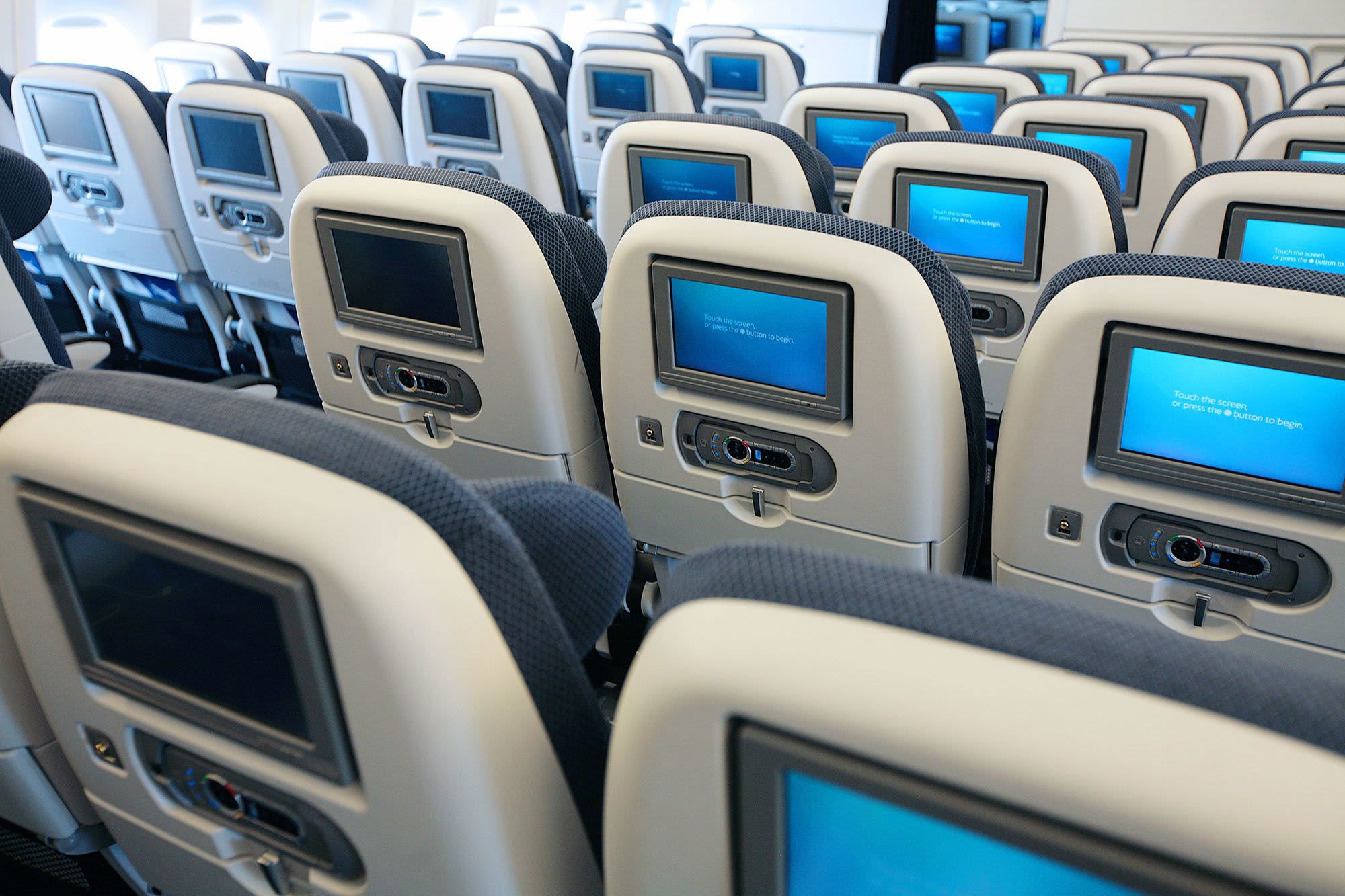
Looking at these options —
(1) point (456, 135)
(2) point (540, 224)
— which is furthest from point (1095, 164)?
(1) point (456, 135)

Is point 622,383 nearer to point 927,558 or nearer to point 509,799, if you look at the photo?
point 927,558

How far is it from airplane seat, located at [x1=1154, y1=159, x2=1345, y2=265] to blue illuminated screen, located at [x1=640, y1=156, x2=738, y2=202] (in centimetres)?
108

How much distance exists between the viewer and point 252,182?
3.44m

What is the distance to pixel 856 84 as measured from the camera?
149 inches

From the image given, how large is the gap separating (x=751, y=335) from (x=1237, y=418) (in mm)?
701

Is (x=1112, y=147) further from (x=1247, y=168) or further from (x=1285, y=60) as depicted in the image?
(x=1285, y=60)

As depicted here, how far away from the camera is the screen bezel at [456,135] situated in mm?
4191

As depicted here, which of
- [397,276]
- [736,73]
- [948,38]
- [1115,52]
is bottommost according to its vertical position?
[948,38]

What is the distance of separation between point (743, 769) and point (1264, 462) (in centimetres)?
105

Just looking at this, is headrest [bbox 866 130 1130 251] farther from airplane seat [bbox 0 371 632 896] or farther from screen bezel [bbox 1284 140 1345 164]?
airplane seat [bbox 0 371 632 896]

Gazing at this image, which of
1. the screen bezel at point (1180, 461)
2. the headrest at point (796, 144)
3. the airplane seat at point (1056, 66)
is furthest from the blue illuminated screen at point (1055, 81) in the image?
the screen bezel at point (1180, 461)

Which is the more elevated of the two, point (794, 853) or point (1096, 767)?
point (1096, 767)

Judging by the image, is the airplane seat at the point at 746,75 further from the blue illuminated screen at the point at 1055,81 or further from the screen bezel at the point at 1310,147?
the screen bezel at the point at 1310,147

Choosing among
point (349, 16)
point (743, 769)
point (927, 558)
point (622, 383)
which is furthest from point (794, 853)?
point (349, 16)
